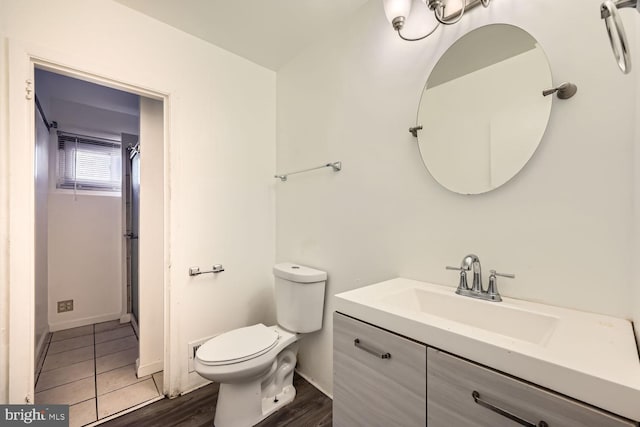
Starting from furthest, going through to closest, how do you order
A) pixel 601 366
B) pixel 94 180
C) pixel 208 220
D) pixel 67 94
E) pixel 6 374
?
pixel 94 180 < pixel 67 94 < pixel 208 220 < pixel 6 374 < pixel 601 366

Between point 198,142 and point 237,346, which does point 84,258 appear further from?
point 237,346

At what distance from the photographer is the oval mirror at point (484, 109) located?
3.13 ft

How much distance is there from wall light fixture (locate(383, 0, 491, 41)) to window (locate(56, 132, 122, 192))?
10.7 feet

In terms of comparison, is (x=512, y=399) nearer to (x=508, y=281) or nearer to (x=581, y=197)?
(x=508, y=281)

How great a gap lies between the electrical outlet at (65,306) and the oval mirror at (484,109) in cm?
352

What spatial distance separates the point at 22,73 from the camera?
1271 mm

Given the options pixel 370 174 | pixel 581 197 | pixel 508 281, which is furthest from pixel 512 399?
pixel 370 174

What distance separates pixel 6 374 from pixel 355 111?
7.11 ft

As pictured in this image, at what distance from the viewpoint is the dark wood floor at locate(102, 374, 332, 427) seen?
57.9 inches

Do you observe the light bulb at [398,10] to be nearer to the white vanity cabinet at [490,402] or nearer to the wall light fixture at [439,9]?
the wall light fixture at [439,9]

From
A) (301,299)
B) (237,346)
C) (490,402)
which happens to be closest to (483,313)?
(490,402)

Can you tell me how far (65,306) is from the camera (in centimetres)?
267

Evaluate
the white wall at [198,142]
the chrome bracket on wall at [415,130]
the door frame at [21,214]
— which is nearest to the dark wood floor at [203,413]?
the white wall at [198,142]

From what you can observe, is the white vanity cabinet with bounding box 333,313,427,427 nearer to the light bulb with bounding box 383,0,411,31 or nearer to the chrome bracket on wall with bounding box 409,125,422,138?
the chrome bracket on wall with bounding box 409,125,422,138
